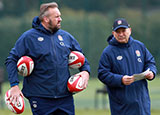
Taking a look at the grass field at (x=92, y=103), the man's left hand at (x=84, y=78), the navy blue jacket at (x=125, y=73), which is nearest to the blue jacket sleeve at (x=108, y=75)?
the navy blue jacket at (x=125, y=73)

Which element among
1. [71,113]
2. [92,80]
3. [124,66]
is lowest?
[92,80]

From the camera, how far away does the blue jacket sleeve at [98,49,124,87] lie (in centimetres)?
604

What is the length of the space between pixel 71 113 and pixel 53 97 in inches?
12.6

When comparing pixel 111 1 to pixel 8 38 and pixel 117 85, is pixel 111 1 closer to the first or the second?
pixel 8 38

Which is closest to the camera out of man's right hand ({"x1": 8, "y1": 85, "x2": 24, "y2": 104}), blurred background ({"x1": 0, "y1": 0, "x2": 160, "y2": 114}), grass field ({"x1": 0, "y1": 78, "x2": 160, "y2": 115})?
man's right hand ({"x1": 8, "y1": 85, "x2": 24, "y2": 104})

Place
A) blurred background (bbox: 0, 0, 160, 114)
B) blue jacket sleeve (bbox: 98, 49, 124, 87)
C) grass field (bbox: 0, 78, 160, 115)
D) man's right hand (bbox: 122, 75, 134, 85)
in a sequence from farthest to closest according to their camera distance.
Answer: blurred background (bbox: 0, 0, 160, 114), grass field (bbox: 0, 78, 160, 115), blue jacket sleeve (bbox: 98, 49, 124, 87), man's right hand (bbox: 122, 75, 134, 85)

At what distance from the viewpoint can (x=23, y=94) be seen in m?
6.04

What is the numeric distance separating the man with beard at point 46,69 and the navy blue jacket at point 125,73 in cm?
41

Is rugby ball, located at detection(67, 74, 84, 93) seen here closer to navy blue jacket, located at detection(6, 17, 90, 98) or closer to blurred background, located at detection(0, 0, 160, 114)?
navy blue jacket, located at detection(6, 17, 90, 98)

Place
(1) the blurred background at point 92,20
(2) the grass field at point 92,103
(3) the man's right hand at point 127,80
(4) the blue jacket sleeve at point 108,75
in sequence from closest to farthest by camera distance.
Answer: (3) the man's right hand at point 127,80 → (4) the blue jacket sleeve at point 108,75 → (2) the grass field at point 92,103 → (1) the blurred background at point 92,20

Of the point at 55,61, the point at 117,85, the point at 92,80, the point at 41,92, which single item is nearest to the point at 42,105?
the point at 41,92

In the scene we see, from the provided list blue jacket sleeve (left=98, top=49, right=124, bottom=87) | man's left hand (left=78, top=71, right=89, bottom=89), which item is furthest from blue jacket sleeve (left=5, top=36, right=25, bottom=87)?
blue jacket sleeve (left=98, top=49, right=124, bottom=87)

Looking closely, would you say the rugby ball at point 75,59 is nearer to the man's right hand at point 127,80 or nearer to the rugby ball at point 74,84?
the rugby ball at point 74,84

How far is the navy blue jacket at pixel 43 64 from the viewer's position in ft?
19.2
